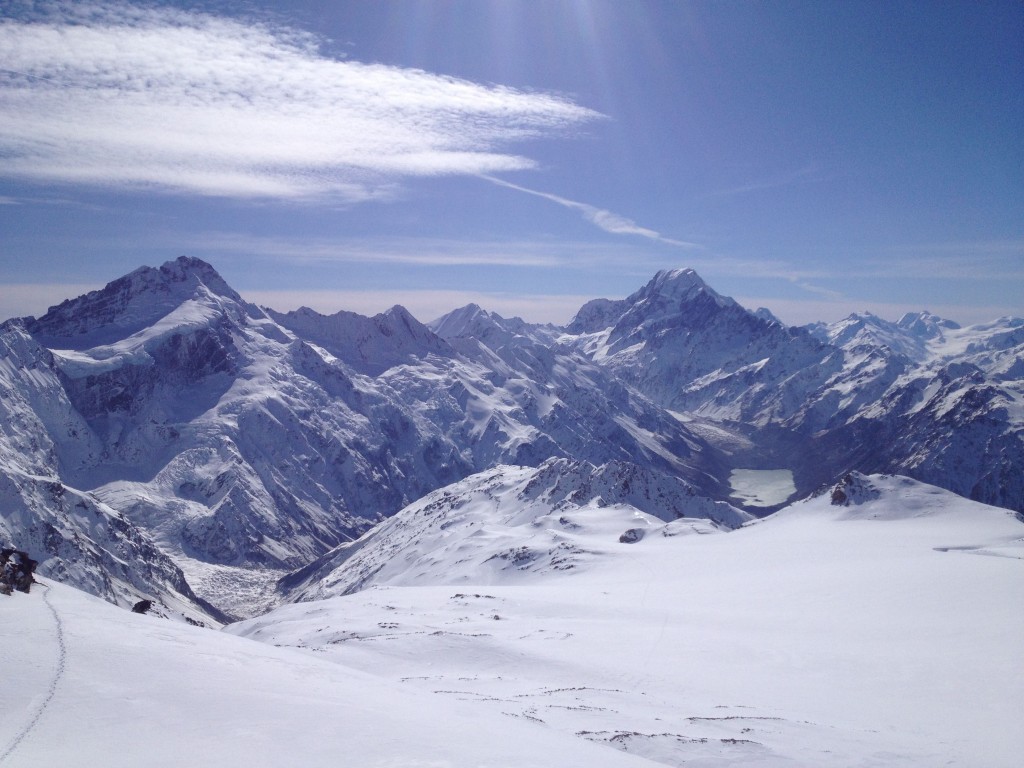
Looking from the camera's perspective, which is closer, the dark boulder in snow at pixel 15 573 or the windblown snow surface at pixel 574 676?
the windblown snow surface at pixel 574 676

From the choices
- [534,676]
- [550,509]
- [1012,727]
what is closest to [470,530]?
[550,509]

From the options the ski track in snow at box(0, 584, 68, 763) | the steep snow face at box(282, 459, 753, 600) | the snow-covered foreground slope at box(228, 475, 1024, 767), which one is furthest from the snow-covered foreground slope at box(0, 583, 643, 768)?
the steep snow face at box(282, 459, 753, 600)

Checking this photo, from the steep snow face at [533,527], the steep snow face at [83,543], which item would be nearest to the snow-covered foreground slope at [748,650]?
the steep snow face at [533,527]

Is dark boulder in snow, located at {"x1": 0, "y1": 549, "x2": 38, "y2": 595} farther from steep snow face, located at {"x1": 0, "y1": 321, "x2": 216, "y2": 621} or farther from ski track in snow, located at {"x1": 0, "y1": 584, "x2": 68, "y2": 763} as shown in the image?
steep snow face, located at {"x1": 0, "y1": 321, "x2": 216, "y2": 621}

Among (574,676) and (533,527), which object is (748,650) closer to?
(574,676)

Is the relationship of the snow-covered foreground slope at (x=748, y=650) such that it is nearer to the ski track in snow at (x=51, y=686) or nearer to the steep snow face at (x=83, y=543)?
the ski track in snow at (x=51, y=686)
